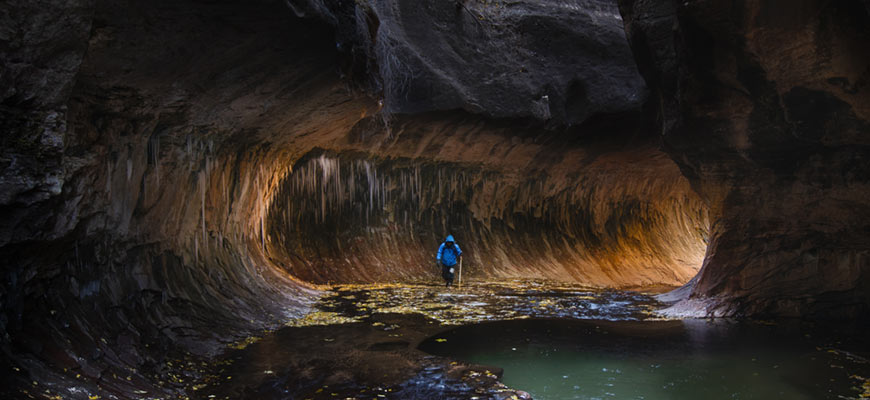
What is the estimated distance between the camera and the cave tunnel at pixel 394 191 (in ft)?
17.2

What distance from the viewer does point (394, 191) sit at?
16750mm

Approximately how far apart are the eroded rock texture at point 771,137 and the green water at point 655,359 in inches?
56.6

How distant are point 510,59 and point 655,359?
9.74 metres

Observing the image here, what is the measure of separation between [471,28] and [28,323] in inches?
470

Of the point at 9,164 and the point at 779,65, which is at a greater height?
the point at 779,65

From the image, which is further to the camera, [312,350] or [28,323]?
[312,350]

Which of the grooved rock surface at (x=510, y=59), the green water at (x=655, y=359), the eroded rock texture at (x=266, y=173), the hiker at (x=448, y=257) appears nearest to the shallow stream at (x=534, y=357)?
the green water at (x=655, y=359)

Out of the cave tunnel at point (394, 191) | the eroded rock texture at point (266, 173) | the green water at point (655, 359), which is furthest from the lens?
the green water at point (655, 359)

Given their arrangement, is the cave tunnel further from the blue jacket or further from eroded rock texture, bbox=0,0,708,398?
the blue jacket

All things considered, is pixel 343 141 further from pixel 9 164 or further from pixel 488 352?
pixel 9 164

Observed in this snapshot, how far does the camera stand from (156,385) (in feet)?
17.3

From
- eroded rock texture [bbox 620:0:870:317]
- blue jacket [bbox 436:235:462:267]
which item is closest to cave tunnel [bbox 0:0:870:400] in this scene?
eroded rock texture [bbox 620:0:870:317]

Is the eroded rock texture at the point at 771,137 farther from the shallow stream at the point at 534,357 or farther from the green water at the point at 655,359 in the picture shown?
the green water at the point at 655,359

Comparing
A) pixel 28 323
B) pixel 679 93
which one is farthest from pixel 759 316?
pixel 28 323
